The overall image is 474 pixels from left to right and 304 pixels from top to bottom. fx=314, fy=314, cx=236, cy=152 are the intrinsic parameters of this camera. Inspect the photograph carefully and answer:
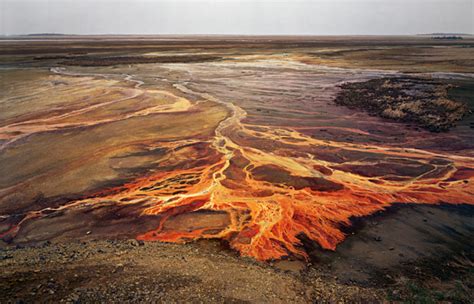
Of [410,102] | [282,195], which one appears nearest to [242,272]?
[282,195]

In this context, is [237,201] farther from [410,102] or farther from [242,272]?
[410,102]

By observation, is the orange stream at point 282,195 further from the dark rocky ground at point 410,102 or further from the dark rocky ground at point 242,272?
the dark rocky ground at point 410,102

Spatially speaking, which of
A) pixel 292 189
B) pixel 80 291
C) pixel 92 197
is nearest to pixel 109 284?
pixel 80 291

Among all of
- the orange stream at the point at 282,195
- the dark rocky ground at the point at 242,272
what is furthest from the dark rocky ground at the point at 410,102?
the dark rocky ground at the point at 242,272

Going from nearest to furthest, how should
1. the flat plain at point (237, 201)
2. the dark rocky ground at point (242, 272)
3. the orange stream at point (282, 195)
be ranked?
1. the dark rocky ground at point (242, 272)
2. the flat plain at point (237, 201)
3. the orange stream at point (282, 195)

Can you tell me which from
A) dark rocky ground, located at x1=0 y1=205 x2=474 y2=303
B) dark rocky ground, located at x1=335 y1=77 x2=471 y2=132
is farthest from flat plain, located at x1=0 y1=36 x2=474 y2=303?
dark rocky ground, located at x1=335 y1=77 x2=471 y2=132

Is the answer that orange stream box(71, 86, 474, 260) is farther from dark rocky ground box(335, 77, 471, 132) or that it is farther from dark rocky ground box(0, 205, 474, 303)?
dark rocky ground box(335, 77, 471, 132)
